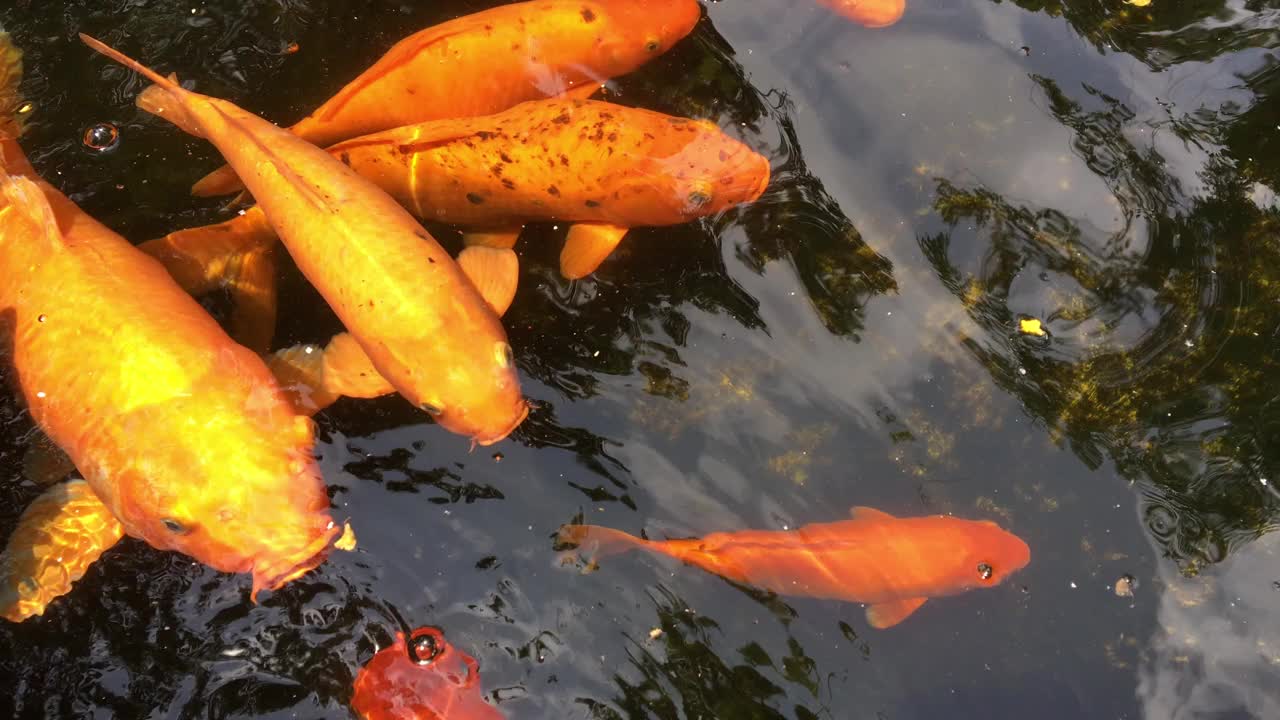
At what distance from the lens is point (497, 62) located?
178 inches

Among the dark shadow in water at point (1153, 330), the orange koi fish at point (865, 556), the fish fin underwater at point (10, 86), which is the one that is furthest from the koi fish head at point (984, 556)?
the fish fin underwater at point (10, 86)

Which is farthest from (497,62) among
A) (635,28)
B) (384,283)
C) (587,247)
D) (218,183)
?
(384,283)

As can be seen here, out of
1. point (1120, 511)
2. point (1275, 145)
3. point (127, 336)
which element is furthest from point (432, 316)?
point (1275, 145)

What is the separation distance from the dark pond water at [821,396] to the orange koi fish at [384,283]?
A: 511 millimetres

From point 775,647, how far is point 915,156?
8.63 feet

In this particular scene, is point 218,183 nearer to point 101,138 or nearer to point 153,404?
point 101,138

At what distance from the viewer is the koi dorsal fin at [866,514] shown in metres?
3.99

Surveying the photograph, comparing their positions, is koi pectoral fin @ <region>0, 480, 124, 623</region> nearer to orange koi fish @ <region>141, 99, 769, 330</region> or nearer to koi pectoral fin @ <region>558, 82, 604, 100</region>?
orange koi fish @ <region>141, 99, 769, 330</region>

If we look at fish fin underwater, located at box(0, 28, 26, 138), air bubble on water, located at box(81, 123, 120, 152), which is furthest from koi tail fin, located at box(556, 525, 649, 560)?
fish fin underwater, located at box(0, 28, 26, 138)

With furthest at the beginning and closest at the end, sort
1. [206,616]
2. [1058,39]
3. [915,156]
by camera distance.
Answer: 1. [1058,39]
2. [915,156]
3. [206,616]

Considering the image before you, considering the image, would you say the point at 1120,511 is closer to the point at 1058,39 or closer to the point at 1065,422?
the point at 1065,422

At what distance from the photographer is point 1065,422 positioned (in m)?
4.14

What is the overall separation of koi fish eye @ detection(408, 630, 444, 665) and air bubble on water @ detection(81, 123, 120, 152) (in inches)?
117

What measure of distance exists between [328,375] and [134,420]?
Answer: 0.78 m
